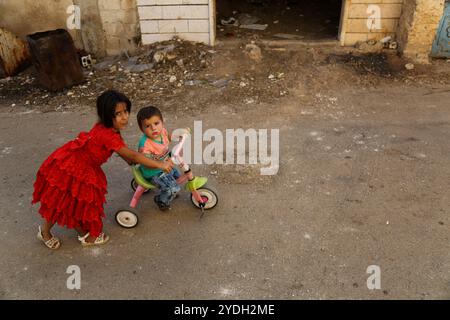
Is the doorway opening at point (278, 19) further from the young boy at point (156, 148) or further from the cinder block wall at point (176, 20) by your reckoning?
the young boy at point (156, 148)

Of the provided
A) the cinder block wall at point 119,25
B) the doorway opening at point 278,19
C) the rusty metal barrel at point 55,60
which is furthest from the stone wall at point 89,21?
the doorway opening at point 278,19

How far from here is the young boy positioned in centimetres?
329

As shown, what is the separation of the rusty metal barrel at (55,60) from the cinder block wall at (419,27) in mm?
5350

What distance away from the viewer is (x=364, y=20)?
6.62 m

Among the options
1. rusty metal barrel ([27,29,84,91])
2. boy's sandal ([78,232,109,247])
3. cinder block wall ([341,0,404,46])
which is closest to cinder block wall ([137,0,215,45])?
rusty metal barrel ([27,29,84,91])

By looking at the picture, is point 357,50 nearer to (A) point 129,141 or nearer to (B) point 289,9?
(B) point 289,9

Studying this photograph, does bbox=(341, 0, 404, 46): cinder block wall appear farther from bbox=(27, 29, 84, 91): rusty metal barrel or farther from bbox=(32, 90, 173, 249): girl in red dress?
bbox=(32, 90, 173, 249): girl in red dress

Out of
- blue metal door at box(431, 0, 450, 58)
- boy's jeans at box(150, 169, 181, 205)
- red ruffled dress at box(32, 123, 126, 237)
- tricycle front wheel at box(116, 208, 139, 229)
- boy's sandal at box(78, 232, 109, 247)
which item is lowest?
boy's sandal at box(78, 232, 109, 247)

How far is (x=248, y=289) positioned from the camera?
314 cm

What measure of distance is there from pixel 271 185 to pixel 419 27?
159 inches

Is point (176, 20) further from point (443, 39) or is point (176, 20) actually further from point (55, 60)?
point (443, 39)

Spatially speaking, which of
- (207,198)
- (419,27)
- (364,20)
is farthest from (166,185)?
(419,27)

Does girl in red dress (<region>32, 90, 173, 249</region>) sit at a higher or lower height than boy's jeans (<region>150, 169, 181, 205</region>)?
higher

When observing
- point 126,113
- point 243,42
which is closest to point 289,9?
point 243,42
